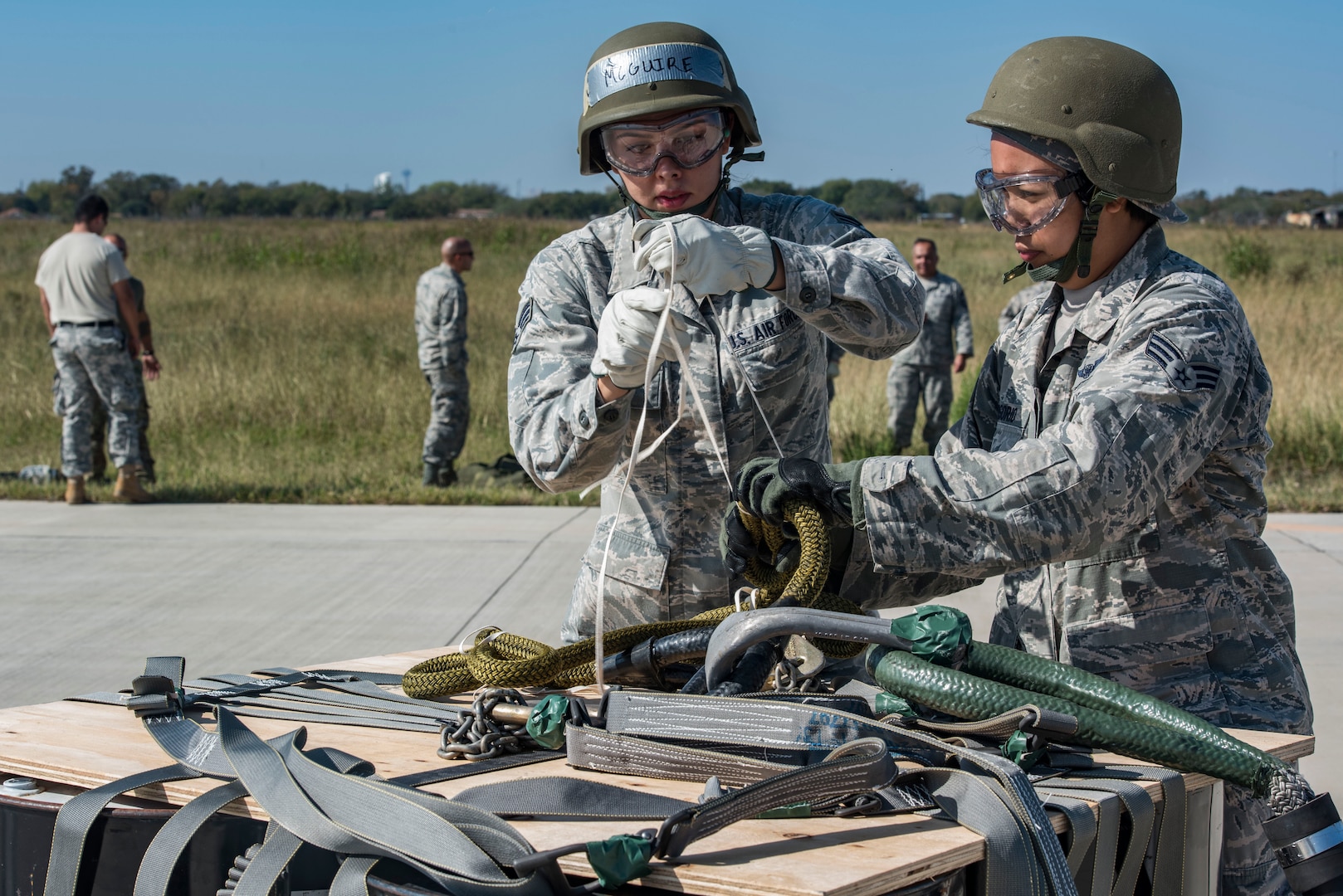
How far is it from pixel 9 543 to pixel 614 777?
6637 millimetres

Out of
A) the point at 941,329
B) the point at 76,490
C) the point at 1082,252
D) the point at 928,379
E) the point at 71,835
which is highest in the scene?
the point at 941,329

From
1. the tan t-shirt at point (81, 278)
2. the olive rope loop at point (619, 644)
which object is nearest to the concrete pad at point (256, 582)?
the tan t-shirt at point (81, 278)

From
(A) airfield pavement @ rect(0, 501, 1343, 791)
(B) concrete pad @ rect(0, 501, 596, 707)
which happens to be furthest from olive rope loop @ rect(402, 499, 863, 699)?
(B) concrete pad @ rect(0, 501, 596, 707)

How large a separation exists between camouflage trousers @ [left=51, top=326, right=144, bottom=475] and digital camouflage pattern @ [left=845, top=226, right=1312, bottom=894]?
7.20 meters

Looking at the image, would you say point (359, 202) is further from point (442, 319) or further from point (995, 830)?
point (995, 830)

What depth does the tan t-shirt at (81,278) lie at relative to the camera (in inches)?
317

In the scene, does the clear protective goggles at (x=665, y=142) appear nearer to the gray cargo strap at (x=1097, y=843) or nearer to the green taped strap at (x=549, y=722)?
the green taped strap at (x=549, y=722)

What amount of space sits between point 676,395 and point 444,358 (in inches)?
273

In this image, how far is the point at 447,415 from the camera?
8.98m

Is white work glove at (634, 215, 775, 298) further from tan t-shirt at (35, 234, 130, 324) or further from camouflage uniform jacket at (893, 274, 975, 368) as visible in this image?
camouflage uniform jacket at (893, 274, 975, 368)

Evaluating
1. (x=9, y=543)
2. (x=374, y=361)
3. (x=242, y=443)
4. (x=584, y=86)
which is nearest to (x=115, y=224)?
(x=374, y=361)

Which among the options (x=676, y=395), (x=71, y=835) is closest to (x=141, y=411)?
(x=676, y=395)

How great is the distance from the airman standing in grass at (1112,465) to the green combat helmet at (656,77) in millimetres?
597

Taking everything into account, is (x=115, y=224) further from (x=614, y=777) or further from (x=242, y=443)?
(x=614, y=777)
